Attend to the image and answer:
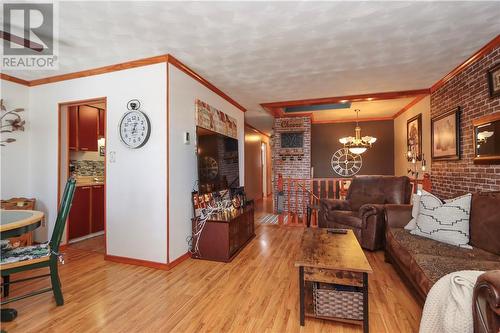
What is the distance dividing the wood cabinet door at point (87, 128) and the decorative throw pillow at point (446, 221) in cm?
486

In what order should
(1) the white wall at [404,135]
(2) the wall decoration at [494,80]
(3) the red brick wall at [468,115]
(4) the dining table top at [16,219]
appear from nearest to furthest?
1. (4) the dining table top at [16,219]
2. (2) the wall decoration at [494,80]
3. (3) the red brick wall at [468,115]
4. (1) the white wall at [404,135]

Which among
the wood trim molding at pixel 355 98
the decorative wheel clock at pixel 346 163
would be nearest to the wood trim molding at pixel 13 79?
the wood trim molding at pixel 355 98

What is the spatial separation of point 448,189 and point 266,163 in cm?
675

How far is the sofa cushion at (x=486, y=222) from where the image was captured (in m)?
2.00

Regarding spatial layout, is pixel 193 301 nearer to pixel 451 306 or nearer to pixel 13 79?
pixel 451 306

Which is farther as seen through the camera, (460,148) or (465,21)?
(460,148)

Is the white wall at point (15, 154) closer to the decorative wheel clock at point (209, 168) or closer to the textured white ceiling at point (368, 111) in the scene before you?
the decorative wheel clock at point (209, 168)

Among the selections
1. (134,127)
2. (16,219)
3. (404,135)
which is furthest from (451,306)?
(404,135)

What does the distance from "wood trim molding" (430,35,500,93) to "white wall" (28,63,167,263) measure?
356 centimetres

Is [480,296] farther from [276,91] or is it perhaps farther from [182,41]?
[276,91]

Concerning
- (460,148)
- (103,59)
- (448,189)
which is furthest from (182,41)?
(448,189)

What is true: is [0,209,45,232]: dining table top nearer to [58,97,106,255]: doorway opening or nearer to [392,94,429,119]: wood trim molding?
[58,97,106,255]: doorway opening

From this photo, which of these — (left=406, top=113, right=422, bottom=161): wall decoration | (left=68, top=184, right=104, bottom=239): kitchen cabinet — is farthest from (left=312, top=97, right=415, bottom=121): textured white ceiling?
(left=68, top=184, right=104, bottom=239): kitchen cabinet

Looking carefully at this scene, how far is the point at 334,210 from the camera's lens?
382cm
